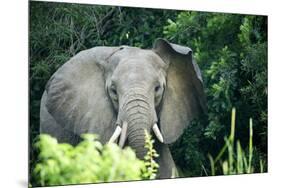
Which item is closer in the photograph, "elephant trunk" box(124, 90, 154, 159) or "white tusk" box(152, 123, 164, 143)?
"elephant trunk" box(124, 90, 154, 159)

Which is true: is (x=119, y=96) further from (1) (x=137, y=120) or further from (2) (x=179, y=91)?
(2) (x=179, y=91)

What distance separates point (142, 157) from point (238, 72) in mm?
A: 1433

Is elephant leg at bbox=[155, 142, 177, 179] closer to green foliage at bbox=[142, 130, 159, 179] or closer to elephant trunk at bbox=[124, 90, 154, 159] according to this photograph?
green foliage at bbox=[142, 130, 159, 179]

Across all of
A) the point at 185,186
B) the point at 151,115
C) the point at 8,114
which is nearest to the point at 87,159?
the point at 8,114

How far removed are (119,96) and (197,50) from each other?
962 millimetres

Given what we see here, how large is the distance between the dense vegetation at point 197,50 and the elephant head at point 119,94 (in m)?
0.11

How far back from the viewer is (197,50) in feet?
20.6

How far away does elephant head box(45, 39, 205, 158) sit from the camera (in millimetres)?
5703

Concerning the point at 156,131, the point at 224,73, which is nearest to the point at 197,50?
the point at 224,73

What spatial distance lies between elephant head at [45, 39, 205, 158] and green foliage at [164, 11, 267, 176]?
0.23 metres

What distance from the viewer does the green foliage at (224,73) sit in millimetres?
6270

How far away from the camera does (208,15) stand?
6.34 m

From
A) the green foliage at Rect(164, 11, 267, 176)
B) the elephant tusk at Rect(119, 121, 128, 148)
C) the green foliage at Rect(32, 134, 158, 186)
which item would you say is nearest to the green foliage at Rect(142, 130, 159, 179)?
the green foliage at Rect(32, 134, 158, 186)

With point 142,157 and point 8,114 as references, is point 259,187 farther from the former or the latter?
point 8,114
